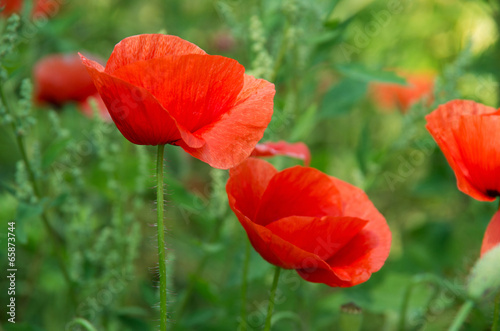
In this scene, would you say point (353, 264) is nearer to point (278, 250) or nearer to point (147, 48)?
point (278, 250)

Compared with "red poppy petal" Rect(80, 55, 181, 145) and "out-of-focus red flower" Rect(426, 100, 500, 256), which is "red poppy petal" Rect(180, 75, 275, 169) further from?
"out-of-focus red flower" Rect(426, 100, 500, 256)

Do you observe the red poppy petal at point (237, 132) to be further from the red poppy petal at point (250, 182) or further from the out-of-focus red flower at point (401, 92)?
the out-of-focus red flower at point (401, 92)

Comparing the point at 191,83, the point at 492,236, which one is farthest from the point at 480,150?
the point at 191,83

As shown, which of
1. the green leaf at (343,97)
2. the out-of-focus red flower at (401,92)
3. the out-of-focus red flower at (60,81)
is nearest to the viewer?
the green leaf at (343,97)

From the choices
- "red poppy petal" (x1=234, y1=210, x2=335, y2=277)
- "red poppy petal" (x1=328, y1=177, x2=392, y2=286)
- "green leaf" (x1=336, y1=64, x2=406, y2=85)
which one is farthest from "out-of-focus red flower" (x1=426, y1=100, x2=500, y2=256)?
"green leaf" (x1=336, y1=64, x2=406, y2=85)

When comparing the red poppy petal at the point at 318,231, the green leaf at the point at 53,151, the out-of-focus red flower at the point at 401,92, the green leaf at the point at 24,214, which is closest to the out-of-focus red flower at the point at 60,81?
the green leaf at the point at 53,151

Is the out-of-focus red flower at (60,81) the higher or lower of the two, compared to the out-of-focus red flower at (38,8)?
lower

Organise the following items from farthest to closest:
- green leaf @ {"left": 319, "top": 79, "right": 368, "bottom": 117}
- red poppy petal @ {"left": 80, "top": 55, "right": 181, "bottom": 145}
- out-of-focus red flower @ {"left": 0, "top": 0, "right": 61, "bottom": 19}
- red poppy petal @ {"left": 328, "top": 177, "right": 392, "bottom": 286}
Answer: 1. out-of-focus red flower @ {"left": 0, "top": 0, "right": 61, "bottom": 19}
2. green leaf @ {"left": 319, "top": 79, "right": 368, "bottom": 117}
3. red poppy petal @ {"left": 328, "top": 177, "right": 392, "bottom": 286}
4. red poppy petal @ {"left": 80, "top": 55, "right": 181, "bottom": 145}

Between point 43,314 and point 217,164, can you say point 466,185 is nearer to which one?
point 217,164
